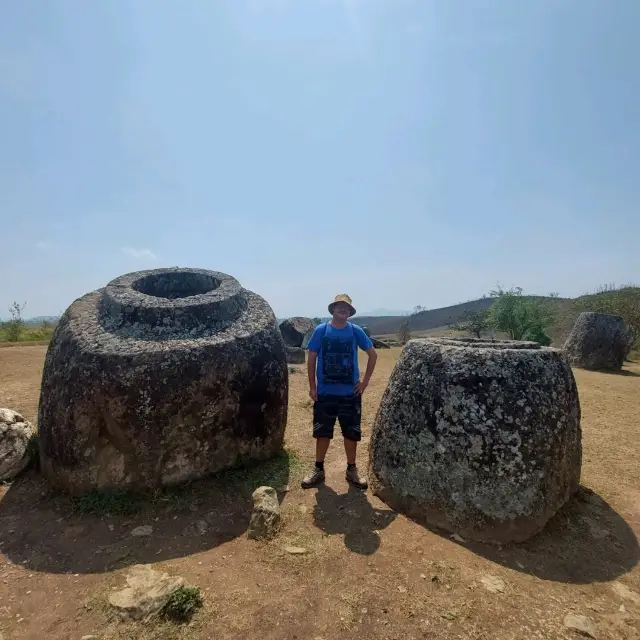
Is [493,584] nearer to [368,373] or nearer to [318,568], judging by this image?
[318,568]

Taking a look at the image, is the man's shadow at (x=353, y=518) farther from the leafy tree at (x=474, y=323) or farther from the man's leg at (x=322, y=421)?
the leafy tree at (x=474, y=323)

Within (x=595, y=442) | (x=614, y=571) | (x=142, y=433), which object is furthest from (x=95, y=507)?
(x=595, y=442)

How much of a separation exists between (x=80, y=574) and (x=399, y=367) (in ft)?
10.9


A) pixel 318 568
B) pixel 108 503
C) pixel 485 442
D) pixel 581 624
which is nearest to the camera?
pixel 581 624

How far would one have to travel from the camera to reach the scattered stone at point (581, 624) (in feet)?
9.11

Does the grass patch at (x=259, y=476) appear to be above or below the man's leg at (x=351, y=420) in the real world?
below

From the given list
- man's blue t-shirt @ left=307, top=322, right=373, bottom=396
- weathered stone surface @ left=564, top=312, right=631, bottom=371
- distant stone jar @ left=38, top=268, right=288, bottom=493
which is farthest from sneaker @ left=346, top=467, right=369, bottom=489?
weathered stone surface @ left=564, top=312, right=631, bottom=371

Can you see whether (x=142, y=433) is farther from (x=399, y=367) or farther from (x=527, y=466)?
(x=527, y=466)

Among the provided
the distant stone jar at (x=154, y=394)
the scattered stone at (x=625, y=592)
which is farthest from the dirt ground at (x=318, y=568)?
the distant stone jar at (x=154, y=394)

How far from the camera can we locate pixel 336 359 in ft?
16.3

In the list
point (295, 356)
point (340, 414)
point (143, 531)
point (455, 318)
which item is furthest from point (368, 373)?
point (455, 318)

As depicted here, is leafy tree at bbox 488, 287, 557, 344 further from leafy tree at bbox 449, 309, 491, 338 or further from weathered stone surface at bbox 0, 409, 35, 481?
weathered stone surface at bbox 0, 409, 35, 481

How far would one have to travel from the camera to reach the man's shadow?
372 centimetres

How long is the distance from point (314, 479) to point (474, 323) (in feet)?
114
